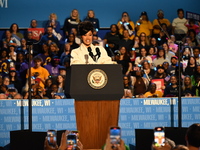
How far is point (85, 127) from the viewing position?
218 inches

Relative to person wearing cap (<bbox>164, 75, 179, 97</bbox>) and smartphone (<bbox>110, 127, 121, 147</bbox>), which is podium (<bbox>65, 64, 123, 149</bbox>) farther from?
person wearing cap (<bbox>164, 75, 179, 97</bbox>)

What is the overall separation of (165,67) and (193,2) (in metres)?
3.14

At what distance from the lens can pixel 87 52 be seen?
5812 millimetres

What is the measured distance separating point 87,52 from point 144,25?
6.23 metres

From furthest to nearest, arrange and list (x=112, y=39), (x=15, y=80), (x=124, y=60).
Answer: (x=112, y=39)
(x=124, y=60)
(x=15, y=80)

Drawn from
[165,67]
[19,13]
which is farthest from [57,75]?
[19,13]

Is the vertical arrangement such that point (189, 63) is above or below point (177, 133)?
above

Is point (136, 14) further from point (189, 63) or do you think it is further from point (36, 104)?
point (36, 104)

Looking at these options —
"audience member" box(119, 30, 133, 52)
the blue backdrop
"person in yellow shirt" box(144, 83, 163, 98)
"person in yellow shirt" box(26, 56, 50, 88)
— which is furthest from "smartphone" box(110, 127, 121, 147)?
the blue backdrop

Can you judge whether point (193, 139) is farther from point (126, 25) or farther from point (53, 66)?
point (126, 25)

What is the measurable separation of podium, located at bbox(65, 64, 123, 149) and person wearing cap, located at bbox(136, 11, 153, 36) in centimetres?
634

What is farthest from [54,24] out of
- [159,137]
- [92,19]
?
[159,137]

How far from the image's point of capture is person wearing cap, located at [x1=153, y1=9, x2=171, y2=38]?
1184 cm

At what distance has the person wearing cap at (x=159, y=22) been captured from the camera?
38.8ft
